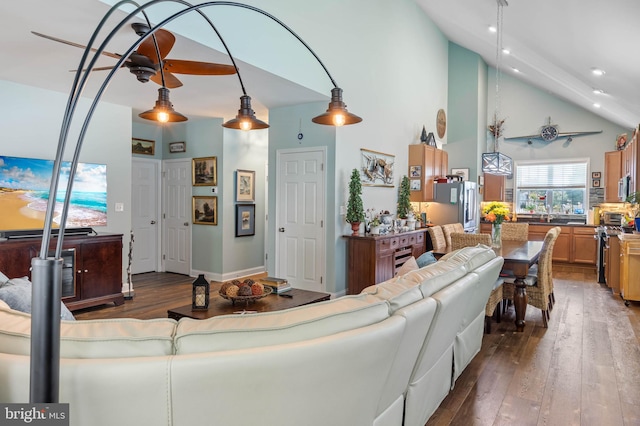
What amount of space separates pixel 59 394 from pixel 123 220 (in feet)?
16.1

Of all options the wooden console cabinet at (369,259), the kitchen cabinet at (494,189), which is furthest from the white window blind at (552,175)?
the wooden console cabinet at (369,259)

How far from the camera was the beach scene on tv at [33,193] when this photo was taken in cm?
429

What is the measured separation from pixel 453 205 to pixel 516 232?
165 cm

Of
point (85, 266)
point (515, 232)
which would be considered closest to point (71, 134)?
point (85, 266)

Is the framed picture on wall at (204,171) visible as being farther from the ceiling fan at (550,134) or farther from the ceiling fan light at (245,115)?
the ceiling fan at (550,134)

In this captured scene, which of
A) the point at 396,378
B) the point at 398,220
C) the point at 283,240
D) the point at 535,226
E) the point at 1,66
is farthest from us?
the point at 535,226

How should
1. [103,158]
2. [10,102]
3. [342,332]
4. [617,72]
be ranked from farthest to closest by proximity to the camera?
[103,158], [617,72], [10,102], [342,332]

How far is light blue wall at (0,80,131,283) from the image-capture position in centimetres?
444

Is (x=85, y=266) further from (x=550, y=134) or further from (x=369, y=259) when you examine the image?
(x=550, y=134)

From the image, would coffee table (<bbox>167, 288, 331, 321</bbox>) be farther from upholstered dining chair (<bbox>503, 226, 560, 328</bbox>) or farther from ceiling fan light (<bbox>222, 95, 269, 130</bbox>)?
upholstered dining chair (<bbox>503, 226, 560, 328</bbox>)

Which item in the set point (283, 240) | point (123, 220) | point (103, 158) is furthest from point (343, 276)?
point (103, 158)

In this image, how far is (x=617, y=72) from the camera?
4.77m

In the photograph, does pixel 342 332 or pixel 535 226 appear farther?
pixel 535 226

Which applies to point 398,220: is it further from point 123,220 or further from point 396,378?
point 396,378
